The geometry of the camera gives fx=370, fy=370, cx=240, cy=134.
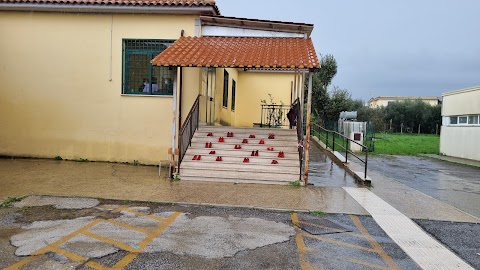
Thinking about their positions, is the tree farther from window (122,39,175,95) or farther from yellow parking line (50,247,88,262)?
yellow parking line (50,247,88,262)

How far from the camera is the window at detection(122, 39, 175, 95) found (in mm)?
11289

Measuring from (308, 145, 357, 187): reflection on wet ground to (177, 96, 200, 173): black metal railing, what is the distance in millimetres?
3432

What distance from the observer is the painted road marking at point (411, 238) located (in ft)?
14.4

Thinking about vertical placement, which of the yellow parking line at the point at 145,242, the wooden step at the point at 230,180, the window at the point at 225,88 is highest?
the window at the point at 225,88

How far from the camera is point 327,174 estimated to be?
1110 cm

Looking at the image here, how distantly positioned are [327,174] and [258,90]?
9671 mm

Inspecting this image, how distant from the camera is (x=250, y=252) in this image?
4484 mm

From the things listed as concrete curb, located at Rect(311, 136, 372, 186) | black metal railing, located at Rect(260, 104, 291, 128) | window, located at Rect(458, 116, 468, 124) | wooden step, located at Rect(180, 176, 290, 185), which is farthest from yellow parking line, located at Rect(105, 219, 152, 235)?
window, located at Rect(458, 116, 468, 124)

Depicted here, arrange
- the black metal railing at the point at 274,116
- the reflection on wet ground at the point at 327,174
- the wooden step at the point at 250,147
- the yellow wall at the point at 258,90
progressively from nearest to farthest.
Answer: the reflection on wet ground at the point at 327,174 < the wooden step at the point at 250,147 < the black metal railing at the point at 274,116 < the yellow wall at the point at 258,90

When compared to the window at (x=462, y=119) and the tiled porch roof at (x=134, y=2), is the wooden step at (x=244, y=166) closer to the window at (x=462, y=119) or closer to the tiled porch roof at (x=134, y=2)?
the tiled porch roof at (x=134, y=2)

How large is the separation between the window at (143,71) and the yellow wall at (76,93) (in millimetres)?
205

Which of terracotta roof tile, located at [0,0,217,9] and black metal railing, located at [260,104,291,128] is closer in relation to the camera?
terracotta roof tile, located at [0,0,217,9]

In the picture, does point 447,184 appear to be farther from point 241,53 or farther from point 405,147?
point 405,147

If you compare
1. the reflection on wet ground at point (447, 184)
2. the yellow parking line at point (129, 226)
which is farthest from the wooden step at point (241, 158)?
the yellow parking line at point (129, 226)
